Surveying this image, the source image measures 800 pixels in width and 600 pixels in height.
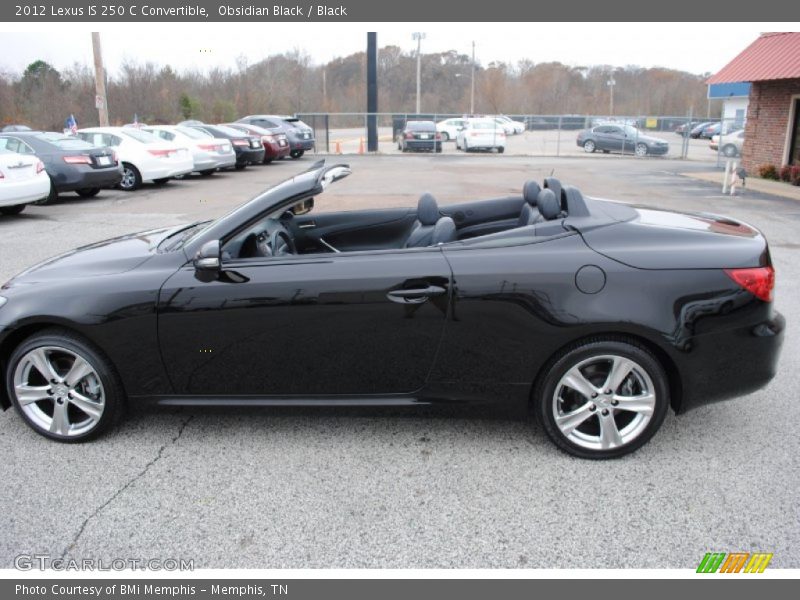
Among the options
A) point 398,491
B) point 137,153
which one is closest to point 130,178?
point 137,153

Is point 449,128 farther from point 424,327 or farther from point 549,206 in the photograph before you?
point 424,327

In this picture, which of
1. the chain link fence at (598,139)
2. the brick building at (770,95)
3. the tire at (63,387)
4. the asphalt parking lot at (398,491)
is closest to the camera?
the asphalt parking lot at (398,491)

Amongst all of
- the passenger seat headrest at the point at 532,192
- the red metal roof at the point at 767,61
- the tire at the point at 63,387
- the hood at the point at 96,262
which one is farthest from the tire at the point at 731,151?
the tire at the point at 63,387

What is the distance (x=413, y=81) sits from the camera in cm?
Answer: 10025

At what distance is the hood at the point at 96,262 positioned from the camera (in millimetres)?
3736

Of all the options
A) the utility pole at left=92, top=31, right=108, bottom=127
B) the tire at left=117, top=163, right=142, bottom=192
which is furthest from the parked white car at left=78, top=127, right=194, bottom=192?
the utility pole at left=92, top=31, right=108, bottom=127

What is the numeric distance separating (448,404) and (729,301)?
1481 millimetres

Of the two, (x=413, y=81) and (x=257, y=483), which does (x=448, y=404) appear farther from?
(x=413, y=81)

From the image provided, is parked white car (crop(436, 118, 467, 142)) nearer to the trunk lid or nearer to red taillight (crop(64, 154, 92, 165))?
red taillight (crop(64, 154, 92, 165))

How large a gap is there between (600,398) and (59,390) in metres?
2.84

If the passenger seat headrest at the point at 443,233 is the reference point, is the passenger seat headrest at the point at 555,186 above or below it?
above

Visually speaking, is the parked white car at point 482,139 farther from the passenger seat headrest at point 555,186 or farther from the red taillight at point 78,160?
the passenger seat headrest at point 555,186

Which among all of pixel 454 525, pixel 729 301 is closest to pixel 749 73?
pixel 729 301

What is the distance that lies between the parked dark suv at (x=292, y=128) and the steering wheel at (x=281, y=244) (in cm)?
2331
